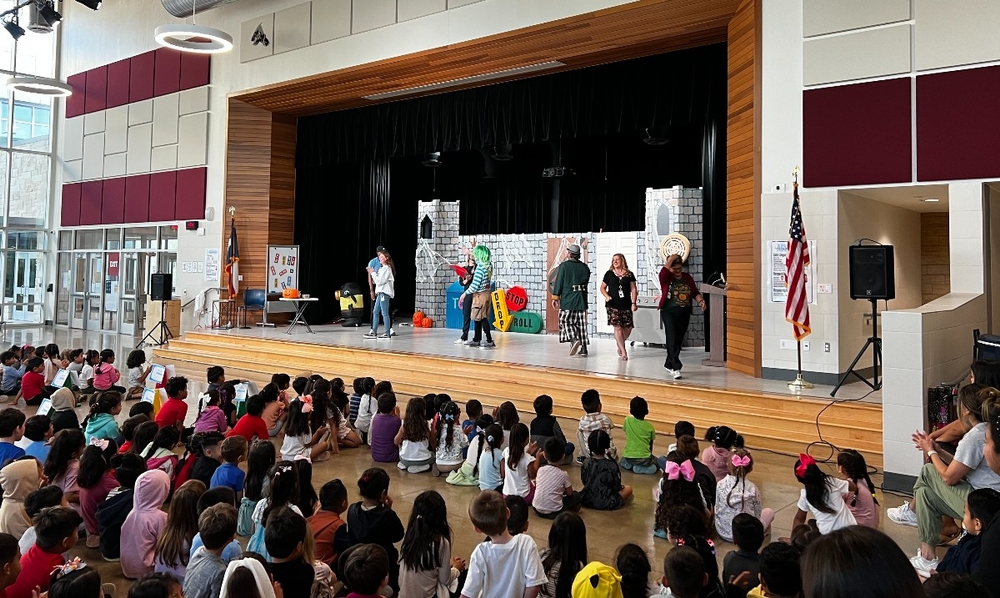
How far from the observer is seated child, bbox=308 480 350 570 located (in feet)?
10.4

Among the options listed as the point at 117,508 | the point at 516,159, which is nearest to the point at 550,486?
the point at 117,508

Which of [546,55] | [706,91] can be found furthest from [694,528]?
[546,55]

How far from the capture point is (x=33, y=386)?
302 inches

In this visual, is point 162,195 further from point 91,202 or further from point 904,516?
point 904,516

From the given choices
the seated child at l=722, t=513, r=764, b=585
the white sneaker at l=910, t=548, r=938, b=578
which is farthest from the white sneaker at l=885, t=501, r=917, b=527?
the seated child at l=722, t=513, r=764, b=585

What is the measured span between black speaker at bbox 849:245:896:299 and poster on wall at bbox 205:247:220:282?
11.9 m

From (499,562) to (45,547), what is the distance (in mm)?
1817

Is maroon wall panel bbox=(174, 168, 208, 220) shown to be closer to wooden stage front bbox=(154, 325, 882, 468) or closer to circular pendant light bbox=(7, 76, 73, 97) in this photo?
circular pendant light bbox=(7, 76, 73, 97)

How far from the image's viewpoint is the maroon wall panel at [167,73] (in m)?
14.8

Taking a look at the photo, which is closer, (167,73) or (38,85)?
(38,85)

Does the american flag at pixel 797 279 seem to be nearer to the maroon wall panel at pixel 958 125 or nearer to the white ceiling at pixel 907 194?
the white ceiling at pixel 907 194

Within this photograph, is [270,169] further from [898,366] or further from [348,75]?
[898,366]

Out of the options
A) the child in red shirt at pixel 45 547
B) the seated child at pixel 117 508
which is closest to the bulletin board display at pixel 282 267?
the seated child at pixel 117 508

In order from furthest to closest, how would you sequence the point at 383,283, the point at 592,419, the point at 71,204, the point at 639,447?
1. the point at 71,204
2. the point at 383,283
3. the point at 639,447
4. the point at 592,419
